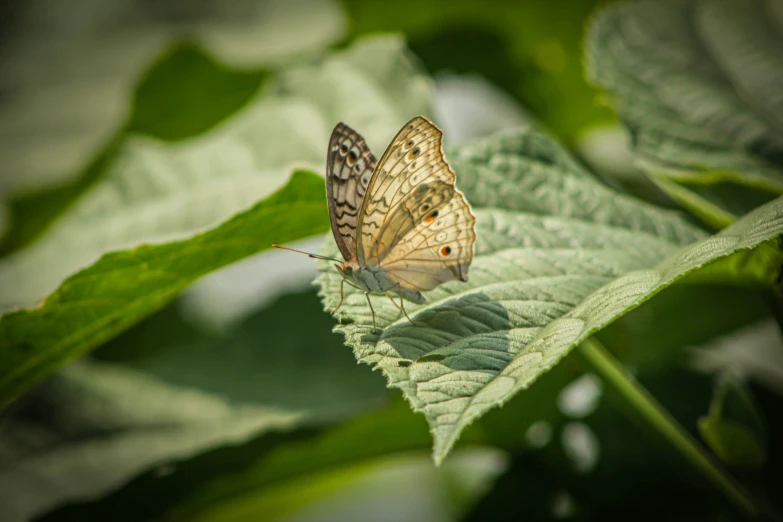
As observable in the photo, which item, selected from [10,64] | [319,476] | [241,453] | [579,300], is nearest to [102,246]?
[241,453]

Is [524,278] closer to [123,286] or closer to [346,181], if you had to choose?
[346,181]

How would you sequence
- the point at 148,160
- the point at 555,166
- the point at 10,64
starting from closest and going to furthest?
1. the point at 555,166
2. the point at 148,160
3. the point at 10,64

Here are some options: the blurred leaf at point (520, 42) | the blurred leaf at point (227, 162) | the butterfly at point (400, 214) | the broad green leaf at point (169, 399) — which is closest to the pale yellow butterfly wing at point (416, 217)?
the butterfly at point (400, 214)

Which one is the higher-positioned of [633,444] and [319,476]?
[319,476]

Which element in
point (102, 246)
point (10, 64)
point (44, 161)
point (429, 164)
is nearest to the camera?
point (429, 164)

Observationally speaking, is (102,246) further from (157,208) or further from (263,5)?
(263,5)

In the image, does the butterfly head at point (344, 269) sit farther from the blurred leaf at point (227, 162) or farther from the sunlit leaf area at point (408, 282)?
the blurred leaf at point (227, 162)

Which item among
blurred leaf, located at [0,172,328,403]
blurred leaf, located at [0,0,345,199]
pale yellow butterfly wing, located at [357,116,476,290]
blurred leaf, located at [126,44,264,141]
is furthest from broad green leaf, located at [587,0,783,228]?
blurred leaf, located at [126,44,264,141]
